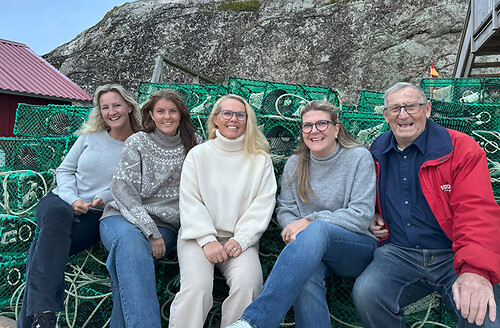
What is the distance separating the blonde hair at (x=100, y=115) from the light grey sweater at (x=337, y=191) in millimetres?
1112

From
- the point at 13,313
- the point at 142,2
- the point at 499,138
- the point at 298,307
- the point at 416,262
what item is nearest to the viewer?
the point at 298,307

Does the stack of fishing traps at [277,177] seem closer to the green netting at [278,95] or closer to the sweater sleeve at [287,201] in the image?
the green netting at [278,95]

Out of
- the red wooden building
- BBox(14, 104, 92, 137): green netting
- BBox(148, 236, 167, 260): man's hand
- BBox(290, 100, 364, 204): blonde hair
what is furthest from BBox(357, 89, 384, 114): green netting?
the red wooden building

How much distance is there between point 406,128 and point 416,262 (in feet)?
2.14

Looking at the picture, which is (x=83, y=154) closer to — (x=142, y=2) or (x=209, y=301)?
(x=209, y=301)

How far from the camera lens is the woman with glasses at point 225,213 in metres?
1.90

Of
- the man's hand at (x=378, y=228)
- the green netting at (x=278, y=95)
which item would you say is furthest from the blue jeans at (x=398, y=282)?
the green netting at (x=278, y=95)

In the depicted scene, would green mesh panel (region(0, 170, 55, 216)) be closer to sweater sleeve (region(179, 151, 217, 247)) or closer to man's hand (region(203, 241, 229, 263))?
sweater sleeve (region(179, 151, 217, 247))

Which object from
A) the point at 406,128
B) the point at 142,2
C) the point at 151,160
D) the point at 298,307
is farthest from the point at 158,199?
the point at 142,2

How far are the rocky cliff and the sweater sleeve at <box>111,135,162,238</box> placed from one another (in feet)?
31.8

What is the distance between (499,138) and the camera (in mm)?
2475

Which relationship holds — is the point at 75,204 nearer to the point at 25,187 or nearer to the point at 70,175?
the point at 70,175

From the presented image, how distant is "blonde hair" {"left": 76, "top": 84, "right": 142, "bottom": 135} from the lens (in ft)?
8.72

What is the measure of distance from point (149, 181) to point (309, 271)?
106 cm
